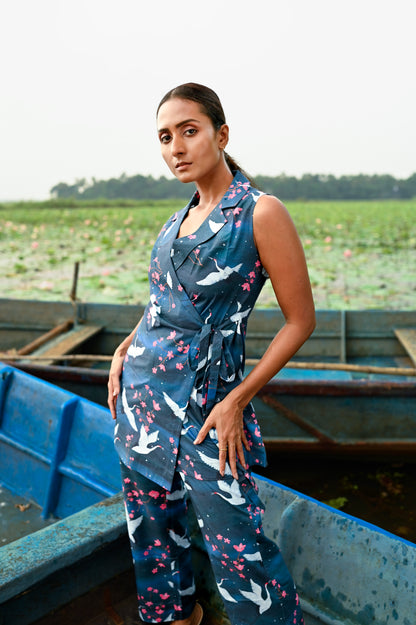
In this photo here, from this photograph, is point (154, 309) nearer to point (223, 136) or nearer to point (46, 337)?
point (223, 136)

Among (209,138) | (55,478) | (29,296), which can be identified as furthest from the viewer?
(29,296)

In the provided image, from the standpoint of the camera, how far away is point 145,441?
1.26m

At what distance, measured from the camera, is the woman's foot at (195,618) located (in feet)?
5.12

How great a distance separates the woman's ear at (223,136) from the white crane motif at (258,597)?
3.03 ft

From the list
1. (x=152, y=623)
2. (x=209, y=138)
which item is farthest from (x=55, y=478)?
(x=209, y=138)

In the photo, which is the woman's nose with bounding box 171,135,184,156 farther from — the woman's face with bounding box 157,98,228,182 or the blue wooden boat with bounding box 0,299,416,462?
the blue wooden boat with bounding box 0,299,416,462

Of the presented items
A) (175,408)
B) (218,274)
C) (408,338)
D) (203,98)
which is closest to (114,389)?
(175,408)

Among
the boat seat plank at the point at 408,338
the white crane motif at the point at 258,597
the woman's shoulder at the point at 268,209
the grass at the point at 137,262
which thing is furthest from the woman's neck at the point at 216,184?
the grass at the point at 137,262

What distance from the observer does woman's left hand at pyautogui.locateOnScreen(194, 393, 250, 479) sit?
A: 1117 mm

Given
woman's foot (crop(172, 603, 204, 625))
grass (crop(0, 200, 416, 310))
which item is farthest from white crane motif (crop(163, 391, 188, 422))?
grass (crop(0, 200, 416, 310))

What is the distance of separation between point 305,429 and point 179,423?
222 centimetres

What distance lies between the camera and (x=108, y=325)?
4574 millimetres

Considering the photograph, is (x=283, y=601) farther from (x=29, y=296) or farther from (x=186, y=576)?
(x=29, y=296)

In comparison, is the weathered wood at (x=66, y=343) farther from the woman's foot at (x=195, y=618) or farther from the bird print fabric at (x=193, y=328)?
the bird print fabric at (x=193, y=328)
